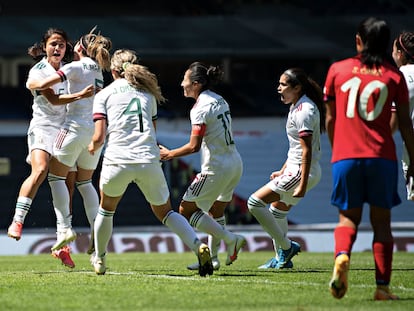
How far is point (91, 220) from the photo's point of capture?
37.1ft

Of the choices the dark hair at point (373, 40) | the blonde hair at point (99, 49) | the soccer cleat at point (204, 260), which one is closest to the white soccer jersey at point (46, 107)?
the blonde hair at point (99, 49)

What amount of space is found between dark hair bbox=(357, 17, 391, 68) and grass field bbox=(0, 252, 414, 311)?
5.79 feet

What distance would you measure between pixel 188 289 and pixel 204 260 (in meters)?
1.01

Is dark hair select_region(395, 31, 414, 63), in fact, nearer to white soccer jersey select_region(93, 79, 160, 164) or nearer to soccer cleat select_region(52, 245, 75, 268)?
white soccer jersey select_region(93, 79, 160, 164)

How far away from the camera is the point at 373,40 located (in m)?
7.88

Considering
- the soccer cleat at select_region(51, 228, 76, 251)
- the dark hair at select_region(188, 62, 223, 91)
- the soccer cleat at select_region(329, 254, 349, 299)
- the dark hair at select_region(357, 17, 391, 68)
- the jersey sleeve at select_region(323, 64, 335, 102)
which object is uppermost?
the dark hair at select_region(357, 17, 391, 68)

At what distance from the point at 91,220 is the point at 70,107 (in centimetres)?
121

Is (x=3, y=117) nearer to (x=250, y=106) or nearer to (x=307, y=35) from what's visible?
(x=250, y=106)

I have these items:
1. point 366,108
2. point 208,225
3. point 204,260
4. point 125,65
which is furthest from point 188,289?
point 125,65

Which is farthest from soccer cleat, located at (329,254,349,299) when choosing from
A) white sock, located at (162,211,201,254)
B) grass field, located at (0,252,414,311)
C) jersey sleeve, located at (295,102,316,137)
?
jersey sleeve, located at (295,102,316,137)

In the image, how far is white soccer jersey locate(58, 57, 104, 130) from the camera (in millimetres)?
10602

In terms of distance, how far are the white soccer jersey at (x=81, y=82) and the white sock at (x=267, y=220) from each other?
73.7 inches

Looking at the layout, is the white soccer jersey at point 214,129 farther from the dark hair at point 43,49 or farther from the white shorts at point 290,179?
the dark hair at point 43,49

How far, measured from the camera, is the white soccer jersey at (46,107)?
35.8 ft
